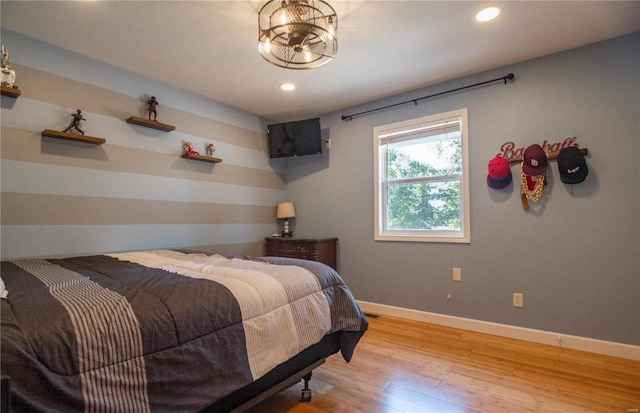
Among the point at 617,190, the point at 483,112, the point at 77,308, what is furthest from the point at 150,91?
the point at 617,190

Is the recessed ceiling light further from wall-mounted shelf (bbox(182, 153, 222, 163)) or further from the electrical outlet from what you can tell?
wall-mounted shelf (bbox(182, 153, 222, 163))

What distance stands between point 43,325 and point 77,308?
11 cm

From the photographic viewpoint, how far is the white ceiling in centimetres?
201

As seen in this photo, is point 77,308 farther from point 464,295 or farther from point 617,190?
point 617,190

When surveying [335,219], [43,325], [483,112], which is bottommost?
[43,325]

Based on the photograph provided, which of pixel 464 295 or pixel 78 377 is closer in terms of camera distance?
pixel 78 377

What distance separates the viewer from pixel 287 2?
1.75m

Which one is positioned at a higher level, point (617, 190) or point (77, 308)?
point (617, 190)

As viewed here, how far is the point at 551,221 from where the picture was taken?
2.53 meters

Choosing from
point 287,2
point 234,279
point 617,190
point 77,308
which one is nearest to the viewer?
point 77,308

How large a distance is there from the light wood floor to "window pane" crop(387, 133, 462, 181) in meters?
1.62

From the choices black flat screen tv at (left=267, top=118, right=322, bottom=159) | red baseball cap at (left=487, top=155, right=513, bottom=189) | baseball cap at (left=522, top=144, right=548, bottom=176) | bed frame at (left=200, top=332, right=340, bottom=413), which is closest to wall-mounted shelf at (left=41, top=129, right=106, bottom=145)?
black flat screen tv at (left=267, top=118, right=322, bottom=159)

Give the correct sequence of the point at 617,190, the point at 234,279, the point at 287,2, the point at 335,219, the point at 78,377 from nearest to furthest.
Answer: the point at 78,377 → the point at 234,279 → the point at 287,2 → the point at 617,190 → the point at 335,219

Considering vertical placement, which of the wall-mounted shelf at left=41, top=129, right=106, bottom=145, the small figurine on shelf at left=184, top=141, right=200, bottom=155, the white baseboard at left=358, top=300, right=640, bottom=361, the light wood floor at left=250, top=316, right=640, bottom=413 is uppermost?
the small figurine on shelf at left=184, top=141, right=200, bottom=155
